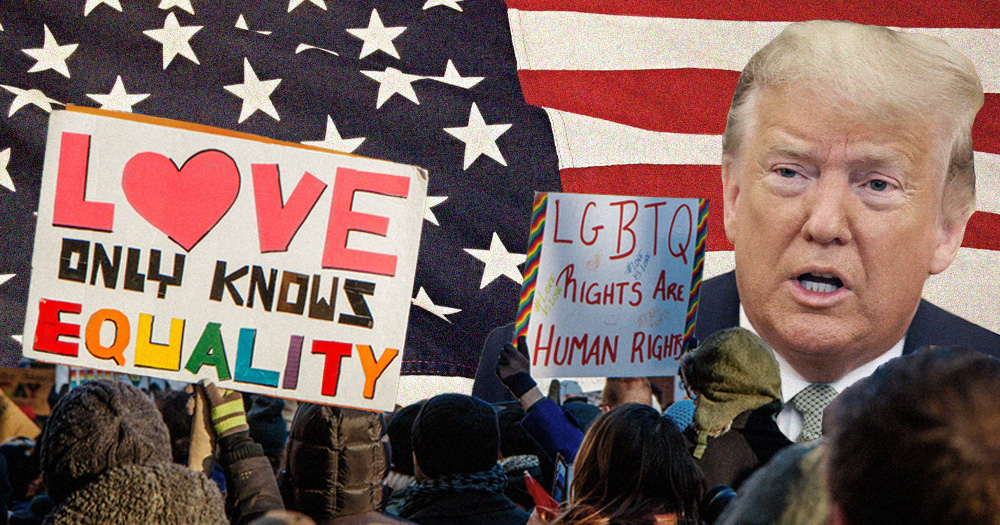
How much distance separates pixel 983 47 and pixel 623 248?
7.39ft

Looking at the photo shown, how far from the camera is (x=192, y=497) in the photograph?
182 centimetres

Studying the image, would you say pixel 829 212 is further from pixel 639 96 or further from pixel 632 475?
pixel 632 475

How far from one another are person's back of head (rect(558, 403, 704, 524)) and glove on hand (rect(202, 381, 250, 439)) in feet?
3.23

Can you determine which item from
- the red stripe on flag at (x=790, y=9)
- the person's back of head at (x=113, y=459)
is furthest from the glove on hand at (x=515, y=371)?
the red stripe on flag at (x=790, y=9)

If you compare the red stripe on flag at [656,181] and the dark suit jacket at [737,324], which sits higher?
the red stripe on flag at [656,181]

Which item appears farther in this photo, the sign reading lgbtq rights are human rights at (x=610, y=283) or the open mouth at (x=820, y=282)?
the sign reading lgbtq rights are human rights at (x=610, y=283)

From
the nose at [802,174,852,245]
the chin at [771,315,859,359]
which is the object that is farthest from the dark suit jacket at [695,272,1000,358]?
the nose at [802,174,852,245]

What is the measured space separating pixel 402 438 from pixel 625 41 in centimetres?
239

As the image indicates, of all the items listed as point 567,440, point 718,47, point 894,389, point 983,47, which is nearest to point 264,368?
point 567,440

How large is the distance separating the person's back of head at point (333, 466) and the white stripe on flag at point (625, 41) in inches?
97.8

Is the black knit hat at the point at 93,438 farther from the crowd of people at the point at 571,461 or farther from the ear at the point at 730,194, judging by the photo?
the ear at the point at 730,194

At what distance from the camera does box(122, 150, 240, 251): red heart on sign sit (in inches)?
131

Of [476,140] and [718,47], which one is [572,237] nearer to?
[476,140]

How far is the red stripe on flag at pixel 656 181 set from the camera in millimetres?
4656
